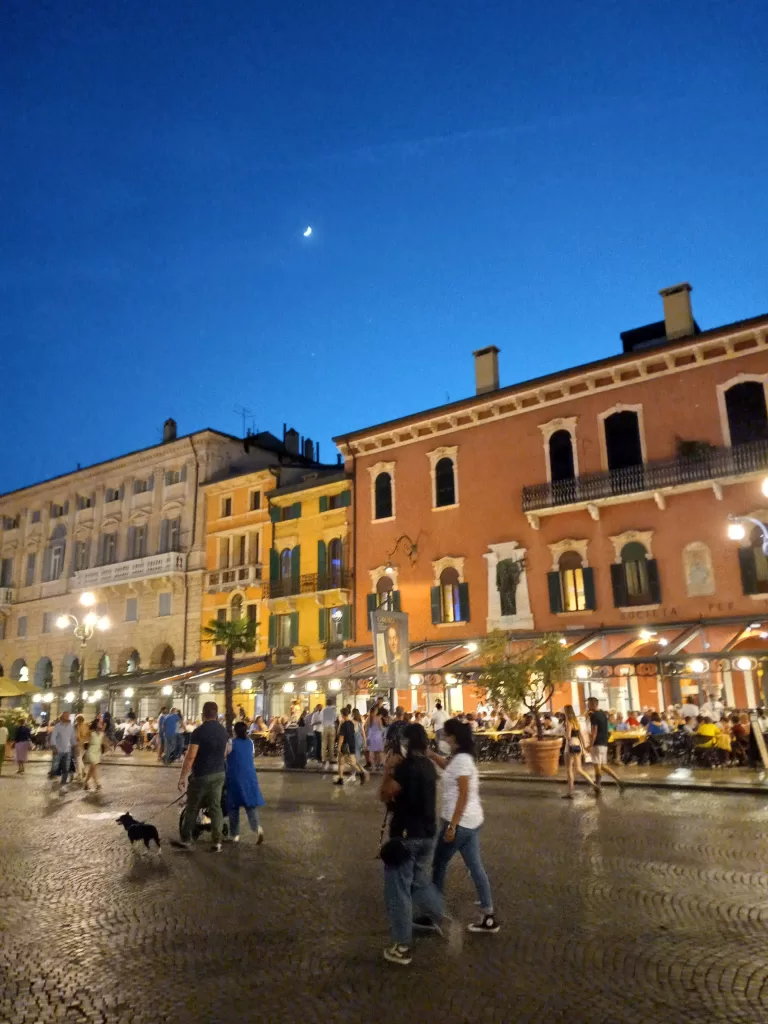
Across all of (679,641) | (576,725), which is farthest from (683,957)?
(679,641)

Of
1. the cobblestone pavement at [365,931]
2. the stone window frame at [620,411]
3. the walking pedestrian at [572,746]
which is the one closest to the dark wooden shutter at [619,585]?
the stone window frame at [620,411]

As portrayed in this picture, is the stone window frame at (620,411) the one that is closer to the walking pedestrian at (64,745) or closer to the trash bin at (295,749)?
the trash bin at (295,749)

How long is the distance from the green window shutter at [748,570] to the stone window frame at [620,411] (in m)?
3.91

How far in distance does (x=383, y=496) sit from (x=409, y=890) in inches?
996

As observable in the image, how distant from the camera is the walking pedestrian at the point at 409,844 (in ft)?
16.0

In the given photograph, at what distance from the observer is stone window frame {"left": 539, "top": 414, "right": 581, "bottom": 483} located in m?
25.4

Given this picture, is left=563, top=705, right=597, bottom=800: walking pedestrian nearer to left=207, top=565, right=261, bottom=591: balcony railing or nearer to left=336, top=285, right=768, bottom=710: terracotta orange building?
left=336, top=285, right=768, bottom=710: terracotta orange building

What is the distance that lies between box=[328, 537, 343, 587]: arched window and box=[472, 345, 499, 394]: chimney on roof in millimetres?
8196

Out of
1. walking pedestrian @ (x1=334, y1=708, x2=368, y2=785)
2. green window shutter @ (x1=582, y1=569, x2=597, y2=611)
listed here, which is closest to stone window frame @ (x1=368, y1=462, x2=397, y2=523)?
green window shutter @ (x1=582, y1=569, x2=597, y2=611)

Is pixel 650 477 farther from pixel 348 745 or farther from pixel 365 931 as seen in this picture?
pixel 365 931

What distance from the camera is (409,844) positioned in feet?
16.8

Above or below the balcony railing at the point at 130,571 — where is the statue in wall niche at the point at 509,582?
below

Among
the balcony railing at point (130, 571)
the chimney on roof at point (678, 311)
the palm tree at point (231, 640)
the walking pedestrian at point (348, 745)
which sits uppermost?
the chimney on roof at point (678, 311)

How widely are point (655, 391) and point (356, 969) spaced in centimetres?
2208
